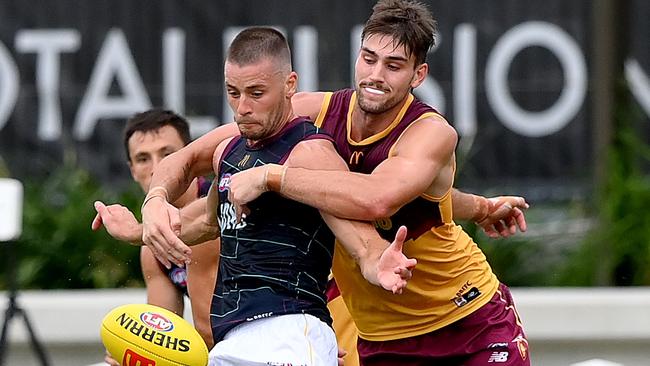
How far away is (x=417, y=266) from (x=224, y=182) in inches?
34.2

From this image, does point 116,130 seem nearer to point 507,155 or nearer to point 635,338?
point 507,155

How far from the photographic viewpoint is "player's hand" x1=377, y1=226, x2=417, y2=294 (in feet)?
15.2

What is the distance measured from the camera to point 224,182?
5.02 m

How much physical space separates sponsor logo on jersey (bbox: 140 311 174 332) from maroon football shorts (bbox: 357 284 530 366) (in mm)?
1070

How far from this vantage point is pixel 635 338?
7797mm

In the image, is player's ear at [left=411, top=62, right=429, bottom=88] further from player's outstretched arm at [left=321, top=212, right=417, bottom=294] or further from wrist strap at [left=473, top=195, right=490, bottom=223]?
wrist strap at [left=473, top=195, right=490, bottom=223]

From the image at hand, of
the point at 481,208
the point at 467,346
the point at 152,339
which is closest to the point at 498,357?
the point at 467,346

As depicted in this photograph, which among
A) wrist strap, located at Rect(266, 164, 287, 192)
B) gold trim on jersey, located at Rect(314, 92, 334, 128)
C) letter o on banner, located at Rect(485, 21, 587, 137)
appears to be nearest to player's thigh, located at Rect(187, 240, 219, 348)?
gold trim on jersey, located at Rect(314, 92, 334, 128)

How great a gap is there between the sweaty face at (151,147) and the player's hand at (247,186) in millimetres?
1610

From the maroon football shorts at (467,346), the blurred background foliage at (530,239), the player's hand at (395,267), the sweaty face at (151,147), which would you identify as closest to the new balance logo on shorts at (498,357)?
the maroon football shorts at (467,346)

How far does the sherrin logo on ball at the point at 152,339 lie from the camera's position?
485 centimetres

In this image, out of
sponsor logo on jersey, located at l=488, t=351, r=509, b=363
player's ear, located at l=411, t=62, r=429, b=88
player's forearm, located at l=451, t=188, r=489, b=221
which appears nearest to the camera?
player's ear, located at l=411, t=62, r=429, b=88

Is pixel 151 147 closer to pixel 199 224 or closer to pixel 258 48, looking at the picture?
pixel 199 224

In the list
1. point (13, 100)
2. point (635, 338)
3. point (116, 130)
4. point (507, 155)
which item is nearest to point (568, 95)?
point (507, 155)
